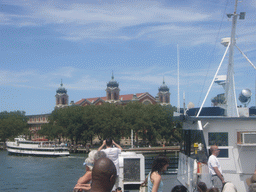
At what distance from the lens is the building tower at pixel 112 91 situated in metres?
119

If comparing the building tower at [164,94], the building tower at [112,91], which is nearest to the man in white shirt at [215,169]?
the building tower at [112,91]

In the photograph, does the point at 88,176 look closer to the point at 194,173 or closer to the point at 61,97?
the point at 194,173

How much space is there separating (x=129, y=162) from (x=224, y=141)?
2853 millimetres

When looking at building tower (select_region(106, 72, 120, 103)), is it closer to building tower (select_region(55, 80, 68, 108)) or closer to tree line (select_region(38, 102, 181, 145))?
building tower (select_region(55, 80, 68, 108))

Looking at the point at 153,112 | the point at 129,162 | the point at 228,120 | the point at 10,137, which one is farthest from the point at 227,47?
the point at 10,137

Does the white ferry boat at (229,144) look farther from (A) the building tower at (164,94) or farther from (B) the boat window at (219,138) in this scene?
(A) the building tower at (164,94)

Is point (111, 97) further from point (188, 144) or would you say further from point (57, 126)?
point (188, 144)

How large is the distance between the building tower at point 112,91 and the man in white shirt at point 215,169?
357 ft

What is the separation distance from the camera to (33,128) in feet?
440

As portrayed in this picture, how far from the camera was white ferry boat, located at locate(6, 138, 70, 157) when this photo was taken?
63.2m

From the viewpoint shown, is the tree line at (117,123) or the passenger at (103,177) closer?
the passenger at (103,177)

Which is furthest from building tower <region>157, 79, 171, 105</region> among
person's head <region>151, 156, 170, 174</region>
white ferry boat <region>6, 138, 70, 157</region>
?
person's head <region>151, 156, 170, 174</region>

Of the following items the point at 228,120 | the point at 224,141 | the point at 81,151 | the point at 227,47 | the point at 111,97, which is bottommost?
the point at 81,151

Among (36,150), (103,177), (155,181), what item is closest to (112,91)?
(36,150)
